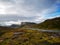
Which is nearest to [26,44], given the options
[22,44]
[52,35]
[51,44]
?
[22,44]

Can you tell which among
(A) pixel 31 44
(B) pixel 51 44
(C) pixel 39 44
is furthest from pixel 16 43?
(B) pixel 51 44

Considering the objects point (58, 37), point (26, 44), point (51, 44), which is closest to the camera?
point (51, 44)

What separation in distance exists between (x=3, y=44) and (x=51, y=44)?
140ft

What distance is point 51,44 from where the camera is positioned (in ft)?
323

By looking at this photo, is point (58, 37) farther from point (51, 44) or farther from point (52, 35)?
point (51, 44)

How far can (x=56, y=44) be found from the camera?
99.6 m

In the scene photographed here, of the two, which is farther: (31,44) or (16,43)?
(16,43)

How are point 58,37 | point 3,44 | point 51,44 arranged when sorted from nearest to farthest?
point 51,44 → point 3,44 → point 58,37

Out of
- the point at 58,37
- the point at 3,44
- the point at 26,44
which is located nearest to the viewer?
the point at 26,44

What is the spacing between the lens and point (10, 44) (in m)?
111

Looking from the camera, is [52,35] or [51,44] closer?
[51,44]

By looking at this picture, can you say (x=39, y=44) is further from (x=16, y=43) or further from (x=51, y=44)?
(x=16, y=43)

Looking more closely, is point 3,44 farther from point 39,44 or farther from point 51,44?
point 51,44

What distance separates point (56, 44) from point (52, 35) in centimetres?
3266
